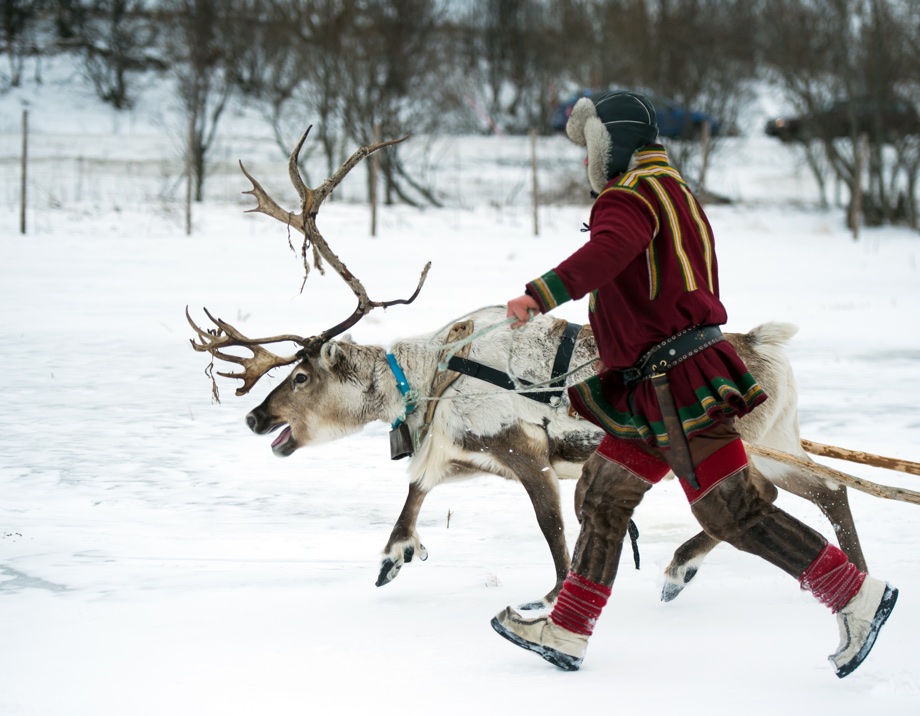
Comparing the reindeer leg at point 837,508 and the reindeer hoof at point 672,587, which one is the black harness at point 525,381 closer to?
the reindeer hoof at point 672,587

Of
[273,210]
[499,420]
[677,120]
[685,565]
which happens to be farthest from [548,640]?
[677,120]

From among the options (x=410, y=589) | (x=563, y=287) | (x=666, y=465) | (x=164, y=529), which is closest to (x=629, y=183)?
(x=563, y=287)

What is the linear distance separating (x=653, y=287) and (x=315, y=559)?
229 centimetres

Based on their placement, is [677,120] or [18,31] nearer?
[677,120]

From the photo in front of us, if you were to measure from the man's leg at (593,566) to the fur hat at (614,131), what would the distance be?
0.85 metres

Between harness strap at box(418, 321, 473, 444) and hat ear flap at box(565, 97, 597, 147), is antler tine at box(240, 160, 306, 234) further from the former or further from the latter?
hat ear flap at box(565, 97, 597, 147)

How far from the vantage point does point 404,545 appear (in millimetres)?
4473

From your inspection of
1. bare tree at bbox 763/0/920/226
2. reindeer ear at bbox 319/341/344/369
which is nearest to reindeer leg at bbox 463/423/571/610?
reindeer ear at bbox 319/341/344/369

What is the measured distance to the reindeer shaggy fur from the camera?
14.0 feet

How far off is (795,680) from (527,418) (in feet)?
5.23

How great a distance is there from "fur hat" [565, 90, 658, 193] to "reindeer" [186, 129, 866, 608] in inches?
43.0

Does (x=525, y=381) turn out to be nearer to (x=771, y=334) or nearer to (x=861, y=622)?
(x=771, y=334)

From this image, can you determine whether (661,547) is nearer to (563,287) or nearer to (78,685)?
(563,287)

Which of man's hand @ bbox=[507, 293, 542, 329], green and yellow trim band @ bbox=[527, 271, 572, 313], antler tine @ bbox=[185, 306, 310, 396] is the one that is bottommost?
antler tine @ bbox=[185, 306, 310, 396]
